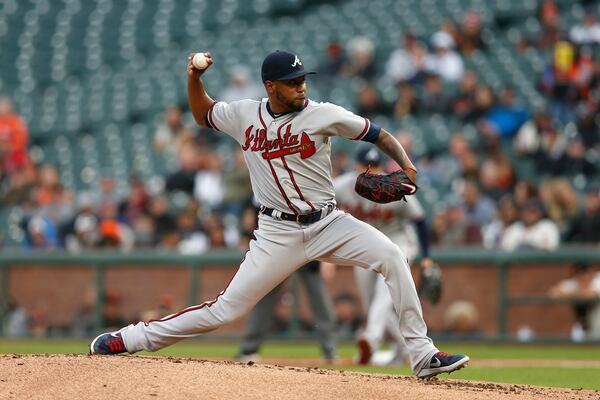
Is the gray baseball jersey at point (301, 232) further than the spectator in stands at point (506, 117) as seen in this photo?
No

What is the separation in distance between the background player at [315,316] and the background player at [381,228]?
45cm

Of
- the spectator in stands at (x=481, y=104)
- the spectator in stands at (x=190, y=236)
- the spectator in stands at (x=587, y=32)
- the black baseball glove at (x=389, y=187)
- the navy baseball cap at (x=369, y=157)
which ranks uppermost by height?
the spectator in stands at (x=587, y=32)

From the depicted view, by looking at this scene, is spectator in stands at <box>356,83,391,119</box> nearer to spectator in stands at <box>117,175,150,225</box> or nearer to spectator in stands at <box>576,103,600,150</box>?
spectator in stands at <box>576,103,600,150</box>

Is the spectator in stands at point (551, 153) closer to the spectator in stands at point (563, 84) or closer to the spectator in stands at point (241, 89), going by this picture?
the spectator in stands at point (563, 84)

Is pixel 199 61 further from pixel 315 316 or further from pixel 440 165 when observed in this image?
pixel 440 165

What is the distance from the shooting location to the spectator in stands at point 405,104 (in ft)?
47.1

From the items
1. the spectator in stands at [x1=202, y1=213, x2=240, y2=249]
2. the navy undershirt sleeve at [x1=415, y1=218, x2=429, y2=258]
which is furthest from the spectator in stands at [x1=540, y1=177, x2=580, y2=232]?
the navy undershirt sleeve at [x1=415, y1=218, x2=429, y2=258]

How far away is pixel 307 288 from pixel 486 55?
6.50m

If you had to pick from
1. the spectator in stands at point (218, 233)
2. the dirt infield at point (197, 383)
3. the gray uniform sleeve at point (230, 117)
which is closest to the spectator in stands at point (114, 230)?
the spectator in stands at point (218, 233)

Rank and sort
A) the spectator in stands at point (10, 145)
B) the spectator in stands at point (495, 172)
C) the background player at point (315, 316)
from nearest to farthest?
the background player at point (315, 316)
the spectator in stands at point (495, 172)
the spectator in stands at point (10, 145)

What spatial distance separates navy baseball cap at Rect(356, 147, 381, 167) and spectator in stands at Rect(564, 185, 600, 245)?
3777 mm

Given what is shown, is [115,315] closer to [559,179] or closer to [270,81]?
[559,179]

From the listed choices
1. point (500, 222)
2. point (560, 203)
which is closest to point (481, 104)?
point (500, 222)

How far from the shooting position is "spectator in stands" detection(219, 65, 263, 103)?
1540 centimetres
